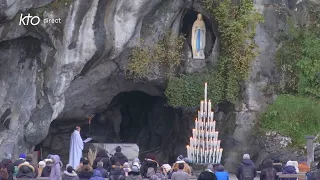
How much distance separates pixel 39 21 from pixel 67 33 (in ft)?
3.51

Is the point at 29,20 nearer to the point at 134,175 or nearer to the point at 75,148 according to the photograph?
the point at 75,148

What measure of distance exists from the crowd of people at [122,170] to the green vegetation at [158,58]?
5.90 meters

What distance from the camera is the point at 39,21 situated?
99.9 feet

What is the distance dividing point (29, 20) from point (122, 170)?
635 cm

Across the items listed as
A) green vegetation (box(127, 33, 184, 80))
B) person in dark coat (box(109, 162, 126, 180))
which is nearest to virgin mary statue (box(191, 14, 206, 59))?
green vegetation (box(127, 33, 184, 80))

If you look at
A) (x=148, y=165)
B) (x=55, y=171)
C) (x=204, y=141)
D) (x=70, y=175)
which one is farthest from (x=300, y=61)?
(x=70, y=175)

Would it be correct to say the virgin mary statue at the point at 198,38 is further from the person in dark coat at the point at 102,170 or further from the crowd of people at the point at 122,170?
the person in dark coat at the point at 102,170

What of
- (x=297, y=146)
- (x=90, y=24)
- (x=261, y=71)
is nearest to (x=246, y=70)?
(x=261, y=71)

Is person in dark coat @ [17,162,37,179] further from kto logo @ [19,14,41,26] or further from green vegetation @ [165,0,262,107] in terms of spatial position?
green vegetation @ [165,0,262,107]

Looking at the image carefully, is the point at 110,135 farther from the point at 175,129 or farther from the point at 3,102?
the point at 3,102

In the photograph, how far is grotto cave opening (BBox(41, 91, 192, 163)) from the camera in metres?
36.7

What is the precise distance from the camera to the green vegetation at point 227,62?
34.0 meters

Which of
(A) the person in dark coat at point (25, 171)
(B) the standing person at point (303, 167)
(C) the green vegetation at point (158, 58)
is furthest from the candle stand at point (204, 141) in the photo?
(A) the person in dark coat at point (25, 171)

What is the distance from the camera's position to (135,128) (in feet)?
129
